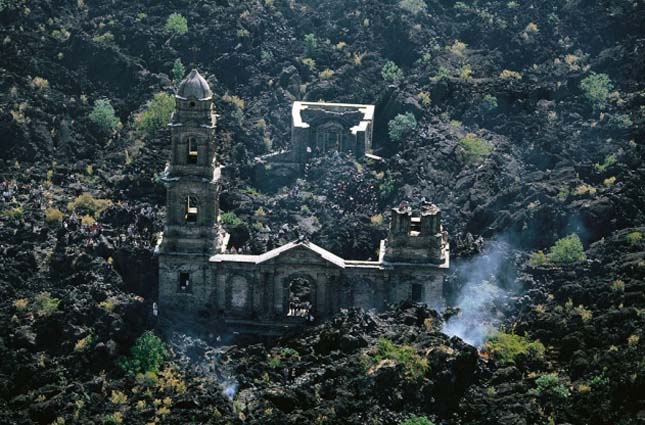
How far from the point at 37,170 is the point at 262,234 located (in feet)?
64.8

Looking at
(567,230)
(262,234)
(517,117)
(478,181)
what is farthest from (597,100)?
(262,234)

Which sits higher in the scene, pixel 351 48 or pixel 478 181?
pixel 351 48

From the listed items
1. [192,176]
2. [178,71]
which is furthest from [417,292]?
[178,71]

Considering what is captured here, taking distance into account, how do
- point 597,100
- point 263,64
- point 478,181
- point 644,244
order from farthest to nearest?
1. point 263,64
2. point 597,100
3. point 478,181
4. point 644,244

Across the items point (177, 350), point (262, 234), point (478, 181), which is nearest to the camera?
point (177, 350)

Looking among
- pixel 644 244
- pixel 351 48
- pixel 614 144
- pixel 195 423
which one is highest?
A: pixel 351 48

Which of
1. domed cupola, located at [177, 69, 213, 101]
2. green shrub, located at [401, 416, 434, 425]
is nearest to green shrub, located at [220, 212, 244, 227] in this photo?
domed cupola, located at [177, 69, 213, 101]

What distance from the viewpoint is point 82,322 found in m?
108

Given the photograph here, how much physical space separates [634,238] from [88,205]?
39.1 metres

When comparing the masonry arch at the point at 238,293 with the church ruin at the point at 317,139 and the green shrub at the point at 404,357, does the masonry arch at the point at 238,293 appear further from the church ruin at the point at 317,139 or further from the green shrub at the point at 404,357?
the church ruin at the point at 317,139

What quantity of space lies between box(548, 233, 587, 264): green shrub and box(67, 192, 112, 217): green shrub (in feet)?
106

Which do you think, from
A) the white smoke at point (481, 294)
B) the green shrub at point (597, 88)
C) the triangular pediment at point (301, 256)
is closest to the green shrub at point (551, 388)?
the white smoke at point (481, 294)

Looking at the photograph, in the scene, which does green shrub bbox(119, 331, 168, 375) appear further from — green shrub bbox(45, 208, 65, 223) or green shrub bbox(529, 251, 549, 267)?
green shrub bbox(529, 251, 549, 267)

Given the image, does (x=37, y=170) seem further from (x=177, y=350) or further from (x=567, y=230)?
(x=567, y=230)
